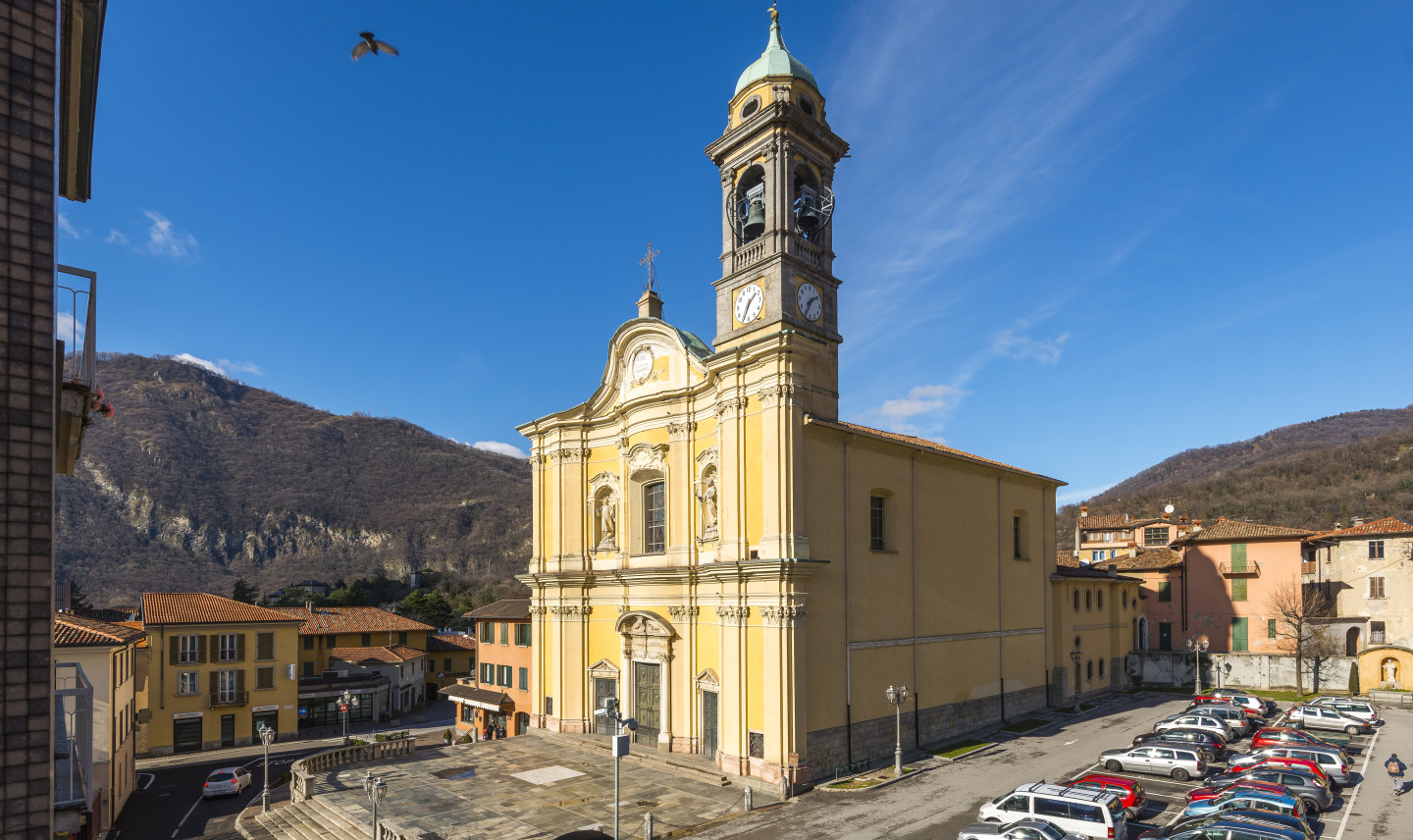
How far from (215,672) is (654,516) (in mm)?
30716

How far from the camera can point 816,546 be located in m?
27.0

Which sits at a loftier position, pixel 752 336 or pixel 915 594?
pixel 752 336

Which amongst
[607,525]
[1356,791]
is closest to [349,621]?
[607,525]

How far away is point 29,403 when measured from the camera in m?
7.72

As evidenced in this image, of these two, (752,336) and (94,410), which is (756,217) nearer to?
(752,336)

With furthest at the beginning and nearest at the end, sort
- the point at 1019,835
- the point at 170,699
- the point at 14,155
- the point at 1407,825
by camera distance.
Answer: the point at 170,699 → the point at 1407,825 → the point at 1019,835 → the point at 14,155

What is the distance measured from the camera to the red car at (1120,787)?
20.9 metres

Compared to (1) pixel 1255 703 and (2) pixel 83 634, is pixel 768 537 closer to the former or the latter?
(2) pixel 83 634

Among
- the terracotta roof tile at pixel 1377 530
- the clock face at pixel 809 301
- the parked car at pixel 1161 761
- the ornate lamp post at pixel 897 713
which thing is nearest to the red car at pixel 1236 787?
the parked car at pixel 1161 761

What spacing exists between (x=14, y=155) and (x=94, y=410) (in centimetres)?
290

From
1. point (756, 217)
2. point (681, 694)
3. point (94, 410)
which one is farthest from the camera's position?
point (756, 217)

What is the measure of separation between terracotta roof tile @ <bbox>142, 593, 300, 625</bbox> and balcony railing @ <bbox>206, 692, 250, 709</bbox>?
416 centimetres

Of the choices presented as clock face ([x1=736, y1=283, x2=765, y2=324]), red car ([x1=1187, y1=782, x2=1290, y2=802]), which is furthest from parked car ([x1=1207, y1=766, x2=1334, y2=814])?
clock face ([x1=736, y1=283, x2=765, y2=324])

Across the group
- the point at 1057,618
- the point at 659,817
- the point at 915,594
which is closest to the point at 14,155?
the point at 659,817
